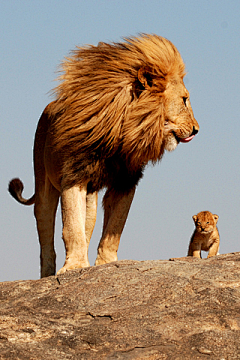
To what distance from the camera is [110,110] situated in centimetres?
542

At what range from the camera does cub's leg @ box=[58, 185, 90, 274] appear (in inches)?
212

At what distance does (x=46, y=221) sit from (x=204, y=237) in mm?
2259

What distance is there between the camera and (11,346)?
362 cm

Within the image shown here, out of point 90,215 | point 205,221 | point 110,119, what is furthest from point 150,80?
point 205,221

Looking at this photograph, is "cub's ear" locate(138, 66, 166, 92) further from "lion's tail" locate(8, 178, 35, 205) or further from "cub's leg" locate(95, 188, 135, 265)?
"lion's tail" locate(8, 178, 35, 205)

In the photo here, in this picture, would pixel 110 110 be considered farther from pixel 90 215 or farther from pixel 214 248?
pixel 214 248

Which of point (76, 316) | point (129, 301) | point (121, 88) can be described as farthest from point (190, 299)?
point (121, 88)

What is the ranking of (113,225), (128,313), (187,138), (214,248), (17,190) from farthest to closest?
(214,248) < (17,190) < (113,225) < (187,138) < (128,313)

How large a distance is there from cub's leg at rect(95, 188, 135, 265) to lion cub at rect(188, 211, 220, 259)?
2.31m

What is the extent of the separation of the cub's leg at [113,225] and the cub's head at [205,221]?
7.51 ft

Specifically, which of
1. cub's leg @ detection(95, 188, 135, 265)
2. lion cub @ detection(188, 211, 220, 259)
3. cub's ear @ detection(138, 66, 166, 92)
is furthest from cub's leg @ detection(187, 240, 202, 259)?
cub's ear @ detection(138, 66, 166, 92)

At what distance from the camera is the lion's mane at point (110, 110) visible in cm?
543

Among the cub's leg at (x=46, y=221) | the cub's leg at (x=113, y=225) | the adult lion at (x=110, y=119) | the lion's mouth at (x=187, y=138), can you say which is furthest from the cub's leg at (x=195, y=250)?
the lion's mouth at (x=187, y=138)

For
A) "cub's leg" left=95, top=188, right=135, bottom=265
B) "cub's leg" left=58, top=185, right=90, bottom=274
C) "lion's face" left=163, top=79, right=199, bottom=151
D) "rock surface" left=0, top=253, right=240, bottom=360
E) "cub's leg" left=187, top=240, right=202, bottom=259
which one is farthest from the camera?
"cub's leg" left=187, top=240, right=202, bottom=259
